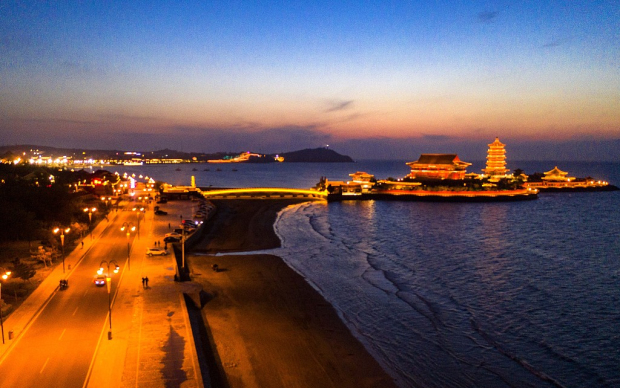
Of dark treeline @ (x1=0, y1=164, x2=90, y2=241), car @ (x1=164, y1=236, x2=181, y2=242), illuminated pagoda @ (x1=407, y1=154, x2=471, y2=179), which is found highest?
illuminated pagoda @ (x1=407, y1=154, x2=471, y2=179)

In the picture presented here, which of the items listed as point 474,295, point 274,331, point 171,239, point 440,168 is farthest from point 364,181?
point 274,331

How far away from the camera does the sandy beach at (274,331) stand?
16.2 m

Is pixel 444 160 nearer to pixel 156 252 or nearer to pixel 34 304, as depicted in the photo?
pixel 156 252

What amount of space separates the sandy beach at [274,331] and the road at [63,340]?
449cm

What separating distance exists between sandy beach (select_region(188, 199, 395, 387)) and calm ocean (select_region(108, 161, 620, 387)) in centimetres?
112

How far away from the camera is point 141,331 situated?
16594 millimetres

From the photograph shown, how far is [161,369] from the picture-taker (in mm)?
13805

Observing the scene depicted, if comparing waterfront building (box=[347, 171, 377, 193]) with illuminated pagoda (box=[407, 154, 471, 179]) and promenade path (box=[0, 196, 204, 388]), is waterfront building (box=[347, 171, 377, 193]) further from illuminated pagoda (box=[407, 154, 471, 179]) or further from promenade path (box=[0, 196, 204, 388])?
promenade path (box=[0, 196, 204, 388])

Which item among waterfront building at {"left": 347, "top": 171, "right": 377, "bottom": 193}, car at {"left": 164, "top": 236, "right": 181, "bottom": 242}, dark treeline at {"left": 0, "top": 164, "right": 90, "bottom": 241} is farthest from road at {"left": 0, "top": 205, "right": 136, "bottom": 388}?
waterfront building at {"left": 347, "top": 171, "right": 377, "bottom": 193}

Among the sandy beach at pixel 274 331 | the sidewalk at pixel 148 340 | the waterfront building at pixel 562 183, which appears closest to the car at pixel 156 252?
the sandy beach at pixel 274 331

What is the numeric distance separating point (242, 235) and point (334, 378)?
99.2ft

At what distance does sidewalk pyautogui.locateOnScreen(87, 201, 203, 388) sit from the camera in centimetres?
1329

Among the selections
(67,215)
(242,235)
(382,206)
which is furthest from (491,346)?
(382,206)

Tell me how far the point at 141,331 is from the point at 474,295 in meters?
18.7
